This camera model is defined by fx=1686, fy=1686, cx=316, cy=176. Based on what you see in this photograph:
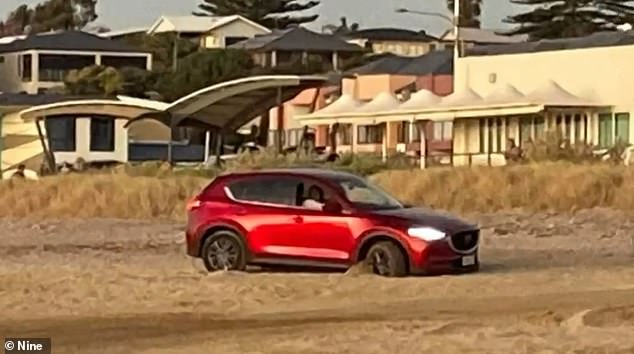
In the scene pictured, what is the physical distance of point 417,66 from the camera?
256ft

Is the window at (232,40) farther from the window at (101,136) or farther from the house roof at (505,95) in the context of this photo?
the house roof at (505,95)

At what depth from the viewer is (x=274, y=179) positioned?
2255 centimetres

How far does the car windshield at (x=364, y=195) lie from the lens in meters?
22.0

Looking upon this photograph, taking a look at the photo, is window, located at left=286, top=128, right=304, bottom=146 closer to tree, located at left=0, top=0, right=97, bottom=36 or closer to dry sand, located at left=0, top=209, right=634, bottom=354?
dry sand, located at left=0, top=209, right=634, bottom=354

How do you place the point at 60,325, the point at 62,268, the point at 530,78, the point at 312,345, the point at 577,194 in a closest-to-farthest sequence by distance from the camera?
the point at 312,345
the point at 60,325
the point at 62,268
the point at 577,194
the point at 530,78

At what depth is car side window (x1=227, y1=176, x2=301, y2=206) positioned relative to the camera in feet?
73.5

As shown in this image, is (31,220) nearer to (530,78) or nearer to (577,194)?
(577,194)

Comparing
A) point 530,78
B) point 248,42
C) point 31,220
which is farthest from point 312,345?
point 248,42

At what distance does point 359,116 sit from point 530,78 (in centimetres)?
614

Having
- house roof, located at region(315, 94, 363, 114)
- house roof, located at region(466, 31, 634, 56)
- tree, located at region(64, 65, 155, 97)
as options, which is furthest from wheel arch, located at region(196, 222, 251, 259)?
tree, located at region(64, 65, 155, 97)

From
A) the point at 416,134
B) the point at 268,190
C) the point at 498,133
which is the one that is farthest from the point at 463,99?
the point at 268,190

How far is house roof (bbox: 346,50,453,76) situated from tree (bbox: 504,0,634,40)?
1418 cm

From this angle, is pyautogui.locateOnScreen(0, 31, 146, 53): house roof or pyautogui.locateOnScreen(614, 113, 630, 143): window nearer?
pyautogui.locateOnScreen(614, 113, 630, 143): window

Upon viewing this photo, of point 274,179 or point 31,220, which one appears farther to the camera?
point 31,220
